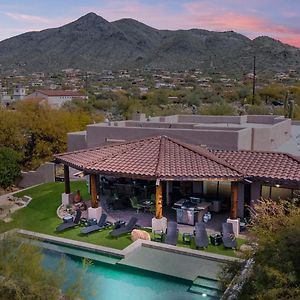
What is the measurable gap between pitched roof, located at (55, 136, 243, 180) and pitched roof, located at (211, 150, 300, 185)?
0.75 metres

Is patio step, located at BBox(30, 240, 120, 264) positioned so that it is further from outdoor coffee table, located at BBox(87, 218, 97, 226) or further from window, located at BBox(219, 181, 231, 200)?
window, located at BBox(219, 181, 231, 200)

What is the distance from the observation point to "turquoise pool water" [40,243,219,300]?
14797 mm

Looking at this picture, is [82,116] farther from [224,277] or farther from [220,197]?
[224,277]

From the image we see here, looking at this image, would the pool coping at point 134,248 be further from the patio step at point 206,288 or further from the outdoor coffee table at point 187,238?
the patio step at point 206,288

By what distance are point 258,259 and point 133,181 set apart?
1595cm

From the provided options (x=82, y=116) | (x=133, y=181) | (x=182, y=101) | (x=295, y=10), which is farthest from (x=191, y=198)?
(x=182, y=101)

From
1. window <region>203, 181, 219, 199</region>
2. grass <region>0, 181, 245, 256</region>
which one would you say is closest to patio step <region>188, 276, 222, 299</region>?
grass <region>0, 181, 245, 256</region>

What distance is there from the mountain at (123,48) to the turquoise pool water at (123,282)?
109 metres

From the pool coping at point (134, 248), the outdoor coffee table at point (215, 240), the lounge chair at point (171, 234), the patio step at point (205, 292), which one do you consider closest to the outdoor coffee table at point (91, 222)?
the pool coping at point (134, 248)

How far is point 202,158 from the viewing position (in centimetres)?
2236

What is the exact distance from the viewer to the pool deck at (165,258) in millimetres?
16453

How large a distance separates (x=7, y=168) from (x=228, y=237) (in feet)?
69.1

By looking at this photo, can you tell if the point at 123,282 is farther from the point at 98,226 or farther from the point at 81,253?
the point at 98,226

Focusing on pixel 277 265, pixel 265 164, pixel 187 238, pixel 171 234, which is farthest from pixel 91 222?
pixel 277 265
